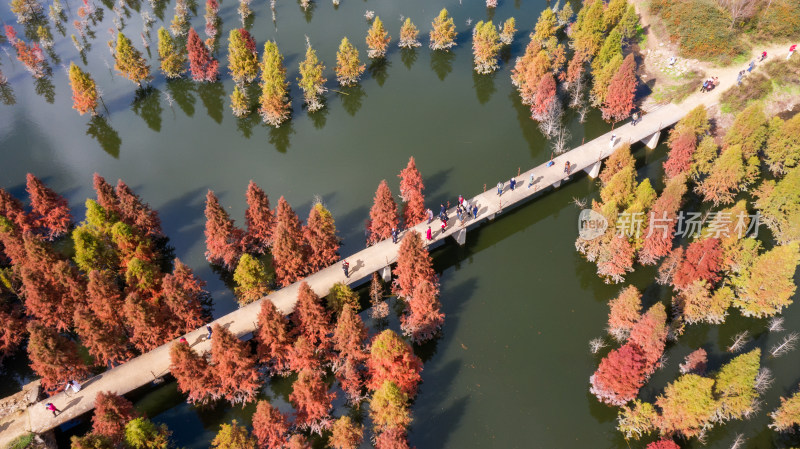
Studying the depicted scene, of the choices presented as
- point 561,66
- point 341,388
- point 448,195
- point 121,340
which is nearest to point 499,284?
point 448,195

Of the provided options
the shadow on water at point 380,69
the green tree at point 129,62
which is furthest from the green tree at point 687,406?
the green tree at point 129,62

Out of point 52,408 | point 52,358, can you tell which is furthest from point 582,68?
point 52,408

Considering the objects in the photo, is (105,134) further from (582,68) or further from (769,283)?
(769,283)

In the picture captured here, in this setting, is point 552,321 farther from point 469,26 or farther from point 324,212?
point 469,26

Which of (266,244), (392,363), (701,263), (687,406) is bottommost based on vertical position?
(687,406)

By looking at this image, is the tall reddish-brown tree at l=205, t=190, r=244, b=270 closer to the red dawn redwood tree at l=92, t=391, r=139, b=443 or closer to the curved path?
the curved path
